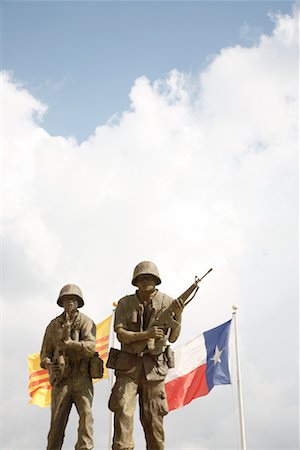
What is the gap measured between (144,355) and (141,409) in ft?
2.89

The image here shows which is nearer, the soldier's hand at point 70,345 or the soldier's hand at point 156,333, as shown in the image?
the soldier's hand at point 156,333

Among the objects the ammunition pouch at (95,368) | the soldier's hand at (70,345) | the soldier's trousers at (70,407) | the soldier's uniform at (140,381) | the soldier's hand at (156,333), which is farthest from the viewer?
the ammunition pouch at (95,368)

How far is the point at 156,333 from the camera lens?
909 centimetres

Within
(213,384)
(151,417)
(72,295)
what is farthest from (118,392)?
(213,384)

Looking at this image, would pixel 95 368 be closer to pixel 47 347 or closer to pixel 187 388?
pixel 47 347

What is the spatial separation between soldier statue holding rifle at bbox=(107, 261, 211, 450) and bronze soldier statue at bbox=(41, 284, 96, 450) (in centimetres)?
85

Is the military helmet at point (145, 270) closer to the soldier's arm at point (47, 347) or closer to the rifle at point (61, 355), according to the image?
the rifle at point (61, 355)

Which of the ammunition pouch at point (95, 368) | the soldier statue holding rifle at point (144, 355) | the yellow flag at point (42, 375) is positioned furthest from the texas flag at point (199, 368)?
the soldier statue holding rifle at point (144, 355)

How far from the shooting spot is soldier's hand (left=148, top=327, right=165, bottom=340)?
9094 mm

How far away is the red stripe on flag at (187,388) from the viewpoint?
17406 millimetres

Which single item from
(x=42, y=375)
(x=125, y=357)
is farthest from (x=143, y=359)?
(x=42, y=375)

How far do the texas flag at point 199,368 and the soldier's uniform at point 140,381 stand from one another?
8.53 metres

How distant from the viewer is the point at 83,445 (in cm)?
932

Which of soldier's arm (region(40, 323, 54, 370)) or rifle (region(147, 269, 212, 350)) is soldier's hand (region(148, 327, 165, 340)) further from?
soldier's arm (region(40, 323, 54, 370))
